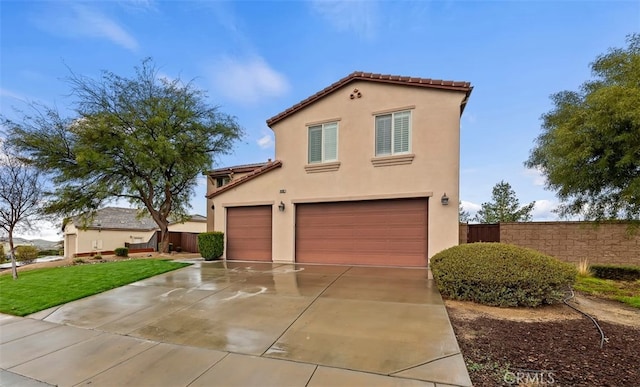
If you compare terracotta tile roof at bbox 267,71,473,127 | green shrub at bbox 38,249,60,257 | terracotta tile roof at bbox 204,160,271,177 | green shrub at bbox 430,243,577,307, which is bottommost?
green shrub at bbox 38,249,60,257

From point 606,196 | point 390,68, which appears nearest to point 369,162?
point 390,68

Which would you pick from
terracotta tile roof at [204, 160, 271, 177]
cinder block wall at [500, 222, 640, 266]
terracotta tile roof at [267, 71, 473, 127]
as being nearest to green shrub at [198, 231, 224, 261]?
terracotta tile roof at [267, 71, 473, 127]

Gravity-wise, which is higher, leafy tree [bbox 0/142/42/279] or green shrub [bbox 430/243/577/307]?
leafy tree [bbox 0/142/42/279]

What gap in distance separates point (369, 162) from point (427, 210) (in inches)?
106

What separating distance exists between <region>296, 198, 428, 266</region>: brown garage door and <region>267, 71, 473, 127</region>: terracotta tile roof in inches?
154

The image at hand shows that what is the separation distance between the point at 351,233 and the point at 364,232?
505 mm

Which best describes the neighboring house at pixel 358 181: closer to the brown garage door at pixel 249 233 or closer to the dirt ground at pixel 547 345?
the brown garage door at pixel 249 233

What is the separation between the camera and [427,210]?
10.4m

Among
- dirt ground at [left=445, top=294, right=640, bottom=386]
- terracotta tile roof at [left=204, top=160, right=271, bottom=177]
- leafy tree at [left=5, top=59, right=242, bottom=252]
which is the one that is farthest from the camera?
terracotta tile roof at [left=204, top=160, right=271, bottom=177]

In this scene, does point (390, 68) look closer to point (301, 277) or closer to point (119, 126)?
point (301, 277)

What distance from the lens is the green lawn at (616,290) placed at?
673 centimetres
